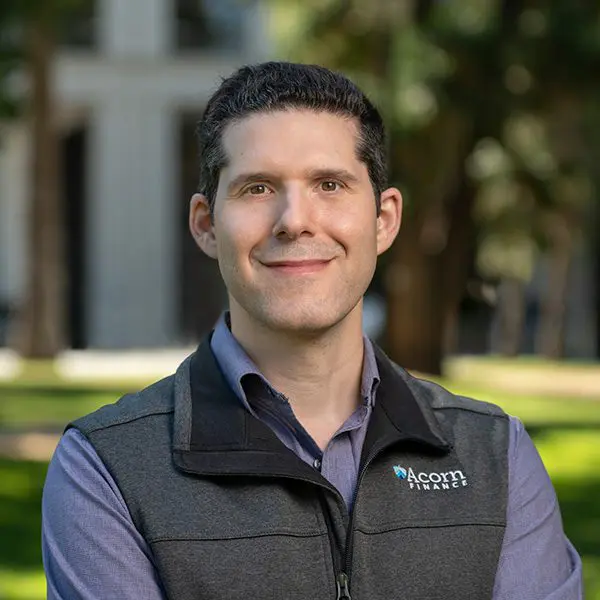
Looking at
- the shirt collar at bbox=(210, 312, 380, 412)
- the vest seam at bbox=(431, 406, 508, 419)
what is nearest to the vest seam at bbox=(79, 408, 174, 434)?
the shirt collar at bbox=(210, 312, 380, 412)

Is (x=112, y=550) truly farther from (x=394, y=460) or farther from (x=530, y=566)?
(x=530, y=566)

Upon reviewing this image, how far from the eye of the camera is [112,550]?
2527 millimetres

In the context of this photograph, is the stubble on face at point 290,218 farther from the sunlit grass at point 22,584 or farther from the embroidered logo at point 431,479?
the sunlit grass at point 22,584

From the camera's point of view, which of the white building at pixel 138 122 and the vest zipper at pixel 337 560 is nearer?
the vest zipper at pixel 337 560

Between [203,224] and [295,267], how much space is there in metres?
0.29

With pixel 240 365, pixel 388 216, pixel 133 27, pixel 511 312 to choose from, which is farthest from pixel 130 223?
pixel 240 365

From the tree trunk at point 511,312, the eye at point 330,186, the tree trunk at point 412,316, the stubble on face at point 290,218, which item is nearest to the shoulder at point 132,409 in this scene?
the stubble on face at point 290,218

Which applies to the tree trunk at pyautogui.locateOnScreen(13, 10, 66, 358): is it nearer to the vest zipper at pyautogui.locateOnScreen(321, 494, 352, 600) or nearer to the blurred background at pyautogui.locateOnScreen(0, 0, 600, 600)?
the blurred background at pyautogui.locateOnScreen(0, 0, 600, 600)

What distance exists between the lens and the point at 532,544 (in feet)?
8.93

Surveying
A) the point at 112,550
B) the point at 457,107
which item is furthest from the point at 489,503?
the point at 457,107

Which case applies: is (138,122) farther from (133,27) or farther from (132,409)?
(132,409)

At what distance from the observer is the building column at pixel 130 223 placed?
3275 centimetres

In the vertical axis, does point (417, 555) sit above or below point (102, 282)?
above

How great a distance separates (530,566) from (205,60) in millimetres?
31377
